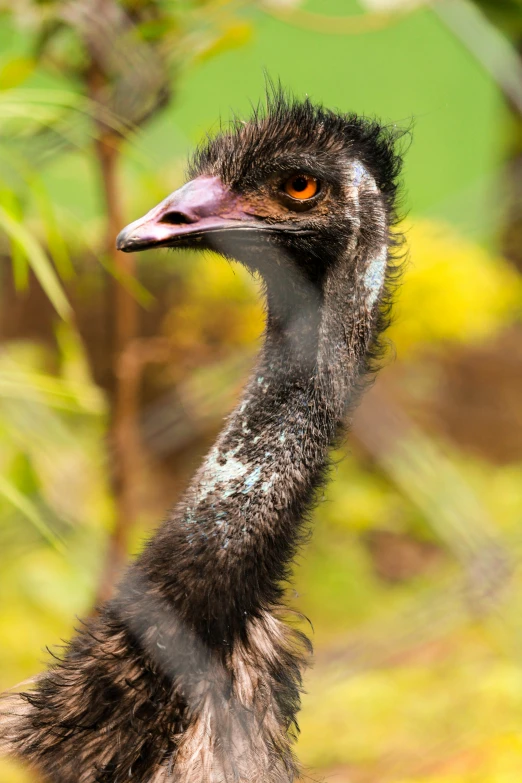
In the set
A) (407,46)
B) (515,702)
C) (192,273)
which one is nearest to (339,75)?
(407,46)

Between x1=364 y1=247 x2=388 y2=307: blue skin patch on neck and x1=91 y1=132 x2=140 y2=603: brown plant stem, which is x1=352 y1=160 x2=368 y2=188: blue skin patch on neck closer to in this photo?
x1=364 y1=247 x2=388 y2=307: blue skin patch on neck

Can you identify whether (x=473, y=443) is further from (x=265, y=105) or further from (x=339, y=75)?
(x=265, y=105)

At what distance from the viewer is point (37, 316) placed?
4.28 m

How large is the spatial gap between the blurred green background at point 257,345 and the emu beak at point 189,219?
0.29m

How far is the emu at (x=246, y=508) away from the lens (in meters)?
1.41

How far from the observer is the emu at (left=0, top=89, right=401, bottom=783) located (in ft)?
4.64

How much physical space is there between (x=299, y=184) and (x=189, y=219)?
7.5 inches

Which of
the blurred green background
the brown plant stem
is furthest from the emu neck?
the brown plant stem

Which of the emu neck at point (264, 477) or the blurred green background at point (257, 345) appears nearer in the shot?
the emu neck at point (264, 477)

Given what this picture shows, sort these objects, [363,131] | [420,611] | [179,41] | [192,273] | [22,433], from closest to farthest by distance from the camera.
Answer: [363,131]
[22,433]
[179,41]
[420,611]
[192,273]

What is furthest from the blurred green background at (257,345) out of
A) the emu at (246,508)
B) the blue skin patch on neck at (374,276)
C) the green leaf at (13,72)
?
the blue skin patch on neck at (374,276)

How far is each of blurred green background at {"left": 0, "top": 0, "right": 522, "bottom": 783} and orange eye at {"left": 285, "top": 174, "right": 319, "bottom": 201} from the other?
12.6 inches

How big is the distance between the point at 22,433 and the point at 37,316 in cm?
244

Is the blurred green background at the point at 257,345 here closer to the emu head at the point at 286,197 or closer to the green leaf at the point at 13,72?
the green leaf at the point at 13,72
